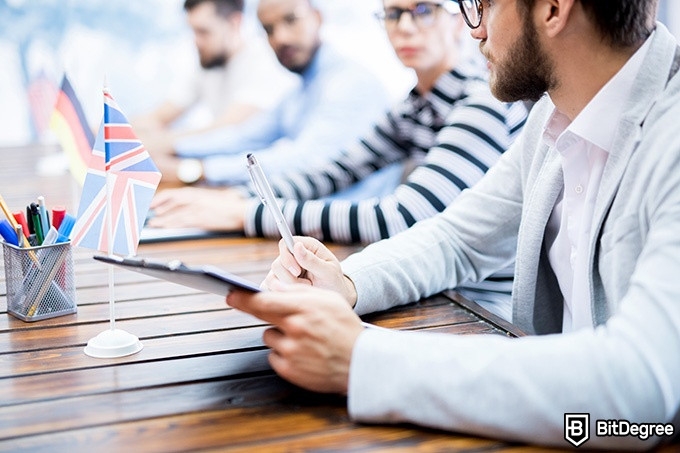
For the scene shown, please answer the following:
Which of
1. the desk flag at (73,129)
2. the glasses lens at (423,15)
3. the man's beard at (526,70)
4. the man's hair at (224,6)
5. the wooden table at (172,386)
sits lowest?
the wooden table at (172,386)

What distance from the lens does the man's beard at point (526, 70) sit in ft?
4.00

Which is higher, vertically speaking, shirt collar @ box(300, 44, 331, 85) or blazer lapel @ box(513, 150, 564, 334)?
shirt collar @ box(300, 44, 331, 85)

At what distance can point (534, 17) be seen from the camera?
3.92ft

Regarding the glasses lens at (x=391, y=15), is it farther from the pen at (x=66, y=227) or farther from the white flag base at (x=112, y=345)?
the white flag base at (x=112, y=345)

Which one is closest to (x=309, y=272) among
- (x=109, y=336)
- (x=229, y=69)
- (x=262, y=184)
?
(x=262, y=184)

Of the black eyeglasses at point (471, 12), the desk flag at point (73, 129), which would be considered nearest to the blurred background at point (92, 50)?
the desk flag at point (73, 129)

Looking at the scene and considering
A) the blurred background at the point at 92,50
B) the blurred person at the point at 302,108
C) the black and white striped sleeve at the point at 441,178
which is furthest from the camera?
the blurred background at the point at 92,50

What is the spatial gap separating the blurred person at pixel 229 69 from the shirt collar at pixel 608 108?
3.65m

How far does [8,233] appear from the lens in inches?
51.7

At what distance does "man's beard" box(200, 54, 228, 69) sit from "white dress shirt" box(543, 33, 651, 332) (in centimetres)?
394

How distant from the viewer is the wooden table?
90 centimetres

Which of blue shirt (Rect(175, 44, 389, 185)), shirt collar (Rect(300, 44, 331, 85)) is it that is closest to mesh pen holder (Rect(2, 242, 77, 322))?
blue shirt (Rect(175, 44, 389, 185))

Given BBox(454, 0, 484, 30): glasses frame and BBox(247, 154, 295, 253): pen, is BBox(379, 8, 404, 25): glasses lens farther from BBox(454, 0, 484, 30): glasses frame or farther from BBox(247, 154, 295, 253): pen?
BBox(247, 154, 295, 253): pen

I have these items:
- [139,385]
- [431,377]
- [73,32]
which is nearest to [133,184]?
[139,385]
